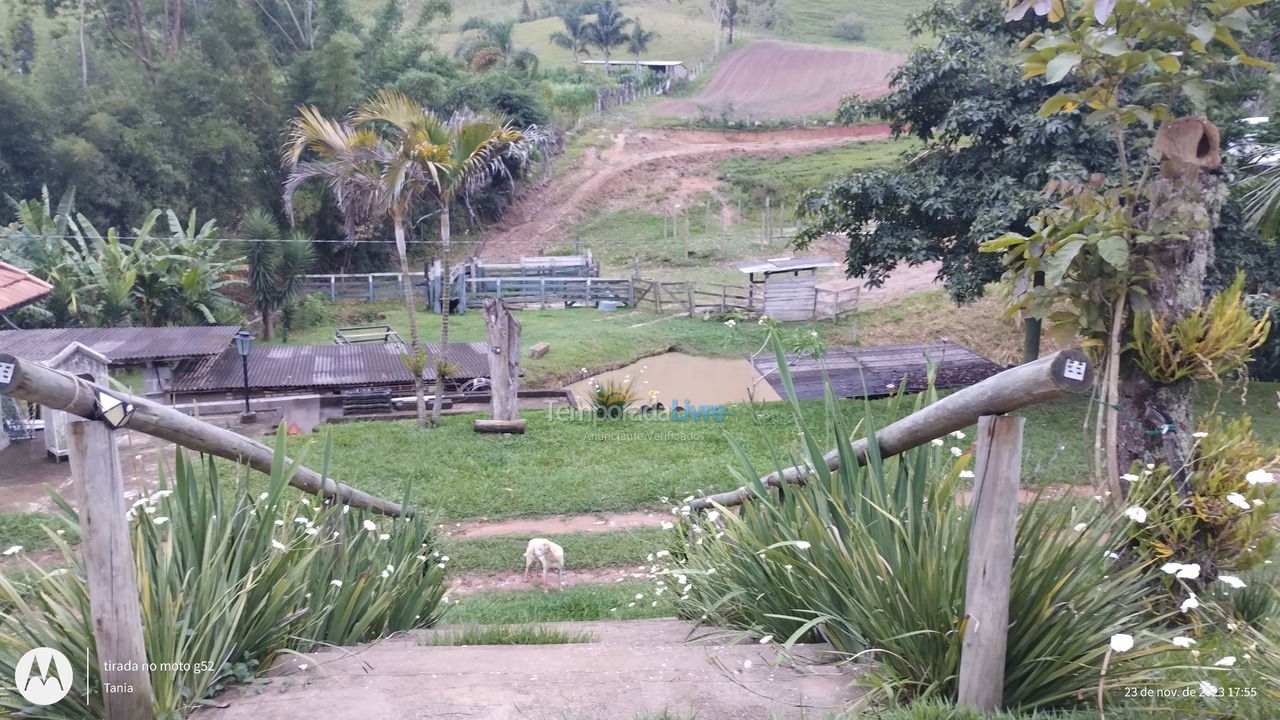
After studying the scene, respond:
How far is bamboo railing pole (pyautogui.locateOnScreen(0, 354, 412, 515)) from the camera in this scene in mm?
2258

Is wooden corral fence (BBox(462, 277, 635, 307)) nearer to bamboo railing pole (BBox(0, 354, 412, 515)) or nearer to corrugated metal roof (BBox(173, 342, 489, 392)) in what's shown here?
corrugated metal roof (BBox(173, 342, 489, 392))

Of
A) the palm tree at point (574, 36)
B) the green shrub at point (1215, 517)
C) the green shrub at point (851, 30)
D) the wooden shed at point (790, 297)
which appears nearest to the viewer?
the green shrub at point (1215, 517)

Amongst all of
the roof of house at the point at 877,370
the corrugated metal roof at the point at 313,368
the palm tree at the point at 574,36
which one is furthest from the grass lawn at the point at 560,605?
the palm tree at the point at 574,36

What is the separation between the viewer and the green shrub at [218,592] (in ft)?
8.86

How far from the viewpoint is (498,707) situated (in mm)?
2701

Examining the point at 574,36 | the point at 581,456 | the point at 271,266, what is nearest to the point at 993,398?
the point at 581,456

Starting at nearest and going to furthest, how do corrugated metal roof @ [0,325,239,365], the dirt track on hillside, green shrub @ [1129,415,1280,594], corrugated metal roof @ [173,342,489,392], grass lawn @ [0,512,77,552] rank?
green shrub @ [1129,415,1280,594], grass lawn @ [0,512,77,552], corrugated metal roof @ [0,325,239,365], corrugated metal roof @ [173,342,489,392], the dirt track on hillside

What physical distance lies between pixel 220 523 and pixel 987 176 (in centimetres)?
1138

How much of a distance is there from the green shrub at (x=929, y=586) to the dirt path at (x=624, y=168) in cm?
3181

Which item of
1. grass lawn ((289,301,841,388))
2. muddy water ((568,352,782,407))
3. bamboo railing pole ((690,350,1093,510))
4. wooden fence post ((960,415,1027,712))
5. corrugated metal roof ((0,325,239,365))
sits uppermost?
bamboo railing pole ((690,350,1093,510))

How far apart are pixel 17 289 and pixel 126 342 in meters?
7.94

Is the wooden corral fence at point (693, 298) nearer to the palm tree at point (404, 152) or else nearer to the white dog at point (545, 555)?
the palm tree at point (404, 152)

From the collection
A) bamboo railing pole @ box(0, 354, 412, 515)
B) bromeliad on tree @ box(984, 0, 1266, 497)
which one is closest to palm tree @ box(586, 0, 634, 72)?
bromeliad on tree @ box(984, 0, 1266, 497)

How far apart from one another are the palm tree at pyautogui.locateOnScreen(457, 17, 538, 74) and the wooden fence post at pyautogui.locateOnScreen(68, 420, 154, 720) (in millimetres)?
40403
